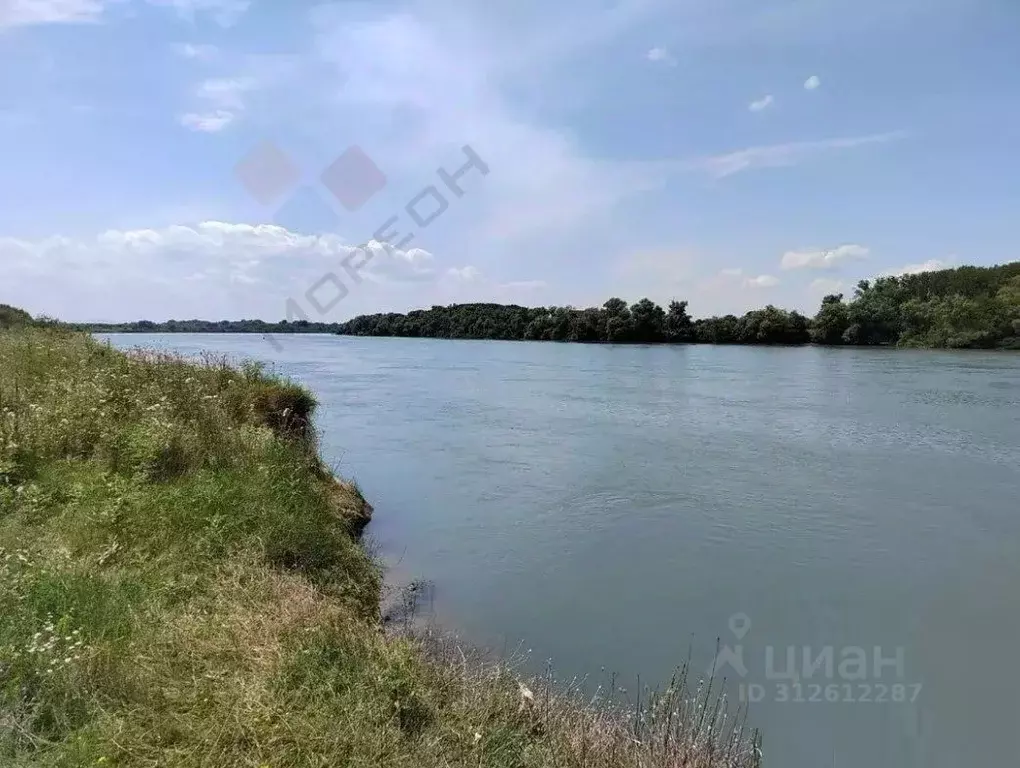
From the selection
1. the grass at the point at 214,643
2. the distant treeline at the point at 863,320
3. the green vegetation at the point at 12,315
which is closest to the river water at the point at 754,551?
the grass at the point at 214,643

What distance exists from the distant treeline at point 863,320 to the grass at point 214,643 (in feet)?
226

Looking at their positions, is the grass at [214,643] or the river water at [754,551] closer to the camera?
the grass at [214,643]

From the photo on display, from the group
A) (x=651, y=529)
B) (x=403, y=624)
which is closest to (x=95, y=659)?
(x=403, y=624)

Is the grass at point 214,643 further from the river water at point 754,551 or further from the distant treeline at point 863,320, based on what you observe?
the distant treeline at point 863,320

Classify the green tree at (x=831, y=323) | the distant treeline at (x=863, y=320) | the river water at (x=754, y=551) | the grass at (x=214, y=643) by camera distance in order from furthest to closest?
1. the green tree at (x=831, y=323)
2. the distant treeline at (x=863, y=320)
3. the river water at (x=754, y=551)
4. the grass at (x=214, y=643)

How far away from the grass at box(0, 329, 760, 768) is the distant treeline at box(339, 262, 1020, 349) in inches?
2716

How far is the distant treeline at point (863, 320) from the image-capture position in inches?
2445

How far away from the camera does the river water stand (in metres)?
6.03

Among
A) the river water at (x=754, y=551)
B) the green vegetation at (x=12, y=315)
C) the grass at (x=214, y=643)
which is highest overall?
the green vegetation at (x=12, y=315)

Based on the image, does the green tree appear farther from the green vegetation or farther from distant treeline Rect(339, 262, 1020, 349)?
the green vegetation

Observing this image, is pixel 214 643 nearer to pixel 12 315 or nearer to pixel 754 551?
pixel 754 551

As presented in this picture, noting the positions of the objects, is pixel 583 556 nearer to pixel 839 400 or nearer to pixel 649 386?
pixel 839 400

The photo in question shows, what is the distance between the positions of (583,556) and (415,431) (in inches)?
396

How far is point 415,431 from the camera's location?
18.5m
